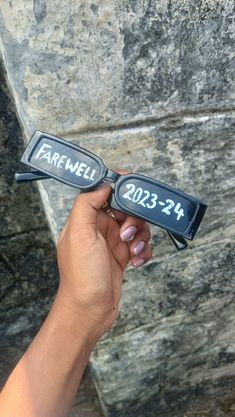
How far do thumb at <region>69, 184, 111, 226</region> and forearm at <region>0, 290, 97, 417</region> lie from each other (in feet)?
0.75

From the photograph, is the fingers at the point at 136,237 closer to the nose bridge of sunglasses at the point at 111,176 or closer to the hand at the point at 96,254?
the hand at the point at 96,254

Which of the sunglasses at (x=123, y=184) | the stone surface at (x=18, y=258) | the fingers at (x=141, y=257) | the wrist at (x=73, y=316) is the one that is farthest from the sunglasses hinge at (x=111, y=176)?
the stone surface at (x=18, y=258)

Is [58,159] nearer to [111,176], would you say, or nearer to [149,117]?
[111,176]

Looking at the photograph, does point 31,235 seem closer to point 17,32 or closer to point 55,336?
point 55,336

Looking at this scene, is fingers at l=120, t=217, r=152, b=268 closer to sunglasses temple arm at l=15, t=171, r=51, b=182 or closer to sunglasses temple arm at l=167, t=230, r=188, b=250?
sunglasses temple arm at l=167, t=230, r=188, b=250

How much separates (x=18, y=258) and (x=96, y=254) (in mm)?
606

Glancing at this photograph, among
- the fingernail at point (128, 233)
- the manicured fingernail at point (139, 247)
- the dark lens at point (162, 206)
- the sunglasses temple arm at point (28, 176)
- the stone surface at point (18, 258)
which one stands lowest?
the stone surface at point (18, 258)

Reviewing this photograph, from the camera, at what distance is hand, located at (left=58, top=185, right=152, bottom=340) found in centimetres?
113


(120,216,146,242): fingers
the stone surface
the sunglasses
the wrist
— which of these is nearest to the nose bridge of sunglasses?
the sunglasses

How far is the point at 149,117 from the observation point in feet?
4.28

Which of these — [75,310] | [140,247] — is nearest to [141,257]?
[140,247]

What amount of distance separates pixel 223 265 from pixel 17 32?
2.90ft

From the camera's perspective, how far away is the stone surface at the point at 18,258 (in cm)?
152

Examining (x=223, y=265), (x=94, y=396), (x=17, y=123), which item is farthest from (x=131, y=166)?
(x=94, y=396)
